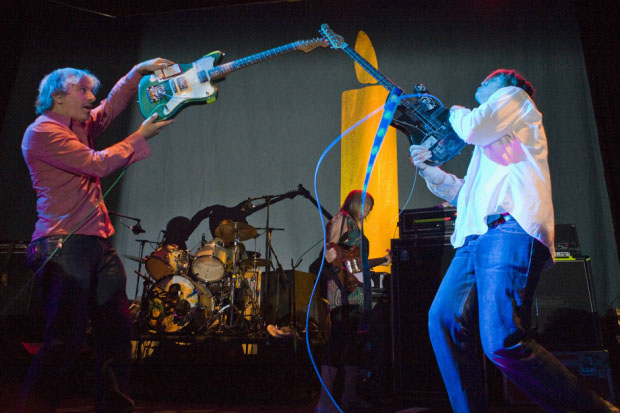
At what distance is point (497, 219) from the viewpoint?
1792mm

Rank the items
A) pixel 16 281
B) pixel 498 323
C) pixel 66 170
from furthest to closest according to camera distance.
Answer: pixel 16 281, pixel 66 170, pixel 498 323

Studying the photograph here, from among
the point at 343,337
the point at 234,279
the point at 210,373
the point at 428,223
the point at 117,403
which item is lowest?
the point at 210,373

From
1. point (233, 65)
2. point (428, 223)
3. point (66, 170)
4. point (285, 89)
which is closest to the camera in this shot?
point (66, 170)

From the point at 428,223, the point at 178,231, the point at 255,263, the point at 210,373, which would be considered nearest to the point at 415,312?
the point at 428,223

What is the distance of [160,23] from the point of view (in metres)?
5.39

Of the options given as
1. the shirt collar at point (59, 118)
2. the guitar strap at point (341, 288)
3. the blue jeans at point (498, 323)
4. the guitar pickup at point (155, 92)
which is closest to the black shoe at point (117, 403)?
the shirt collar at point (59, 118)

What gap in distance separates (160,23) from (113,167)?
4.14 meters

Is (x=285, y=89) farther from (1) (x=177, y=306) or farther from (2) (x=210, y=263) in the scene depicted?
(1) (x=177, y=306)

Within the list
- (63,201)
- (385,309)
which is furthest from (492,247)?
(385,309)

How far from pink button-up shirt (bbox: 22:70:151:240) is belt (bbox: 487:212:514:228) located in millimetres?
1578

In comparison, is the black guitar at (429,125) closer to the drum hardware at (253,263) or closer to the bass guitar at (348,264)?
the bass guitar at (348,264)

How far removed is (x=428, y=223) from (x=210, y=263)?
280cm

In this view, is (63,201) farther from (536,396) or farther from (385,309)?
(385,309)

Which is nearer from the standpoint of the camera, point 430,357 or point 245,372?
point 430,357
